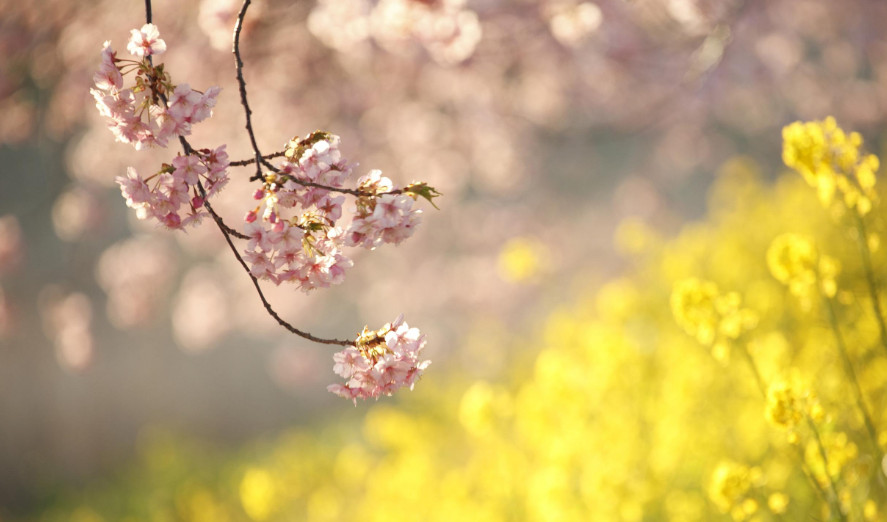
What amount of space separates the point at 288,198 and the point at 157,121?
37 cm

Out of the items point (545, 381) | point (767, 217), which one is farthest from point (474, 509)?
point (767, 217)

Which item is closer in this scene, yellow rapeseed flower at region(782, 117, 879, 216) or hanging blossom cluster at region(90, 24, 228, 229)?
hanging blossom cluster at region(90, 24, 228, 229)

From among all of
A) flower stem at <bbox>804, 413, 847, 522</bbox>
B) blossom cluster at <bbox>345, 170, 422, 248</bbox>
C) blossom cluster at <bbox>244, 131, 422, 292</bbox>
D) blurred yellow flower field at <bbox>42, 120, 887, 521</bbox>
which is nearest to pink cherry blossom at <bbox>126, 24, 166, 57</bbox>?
blossom cluster at <bbox>244, 131, 422, 292</bbox>

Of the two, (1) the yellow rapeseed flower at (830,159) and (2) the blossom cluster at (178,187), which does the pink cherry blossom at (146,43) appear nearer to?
(2) the blossom cluster at (178,187)

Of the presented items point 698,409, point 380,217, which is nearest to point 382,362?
point 380,217

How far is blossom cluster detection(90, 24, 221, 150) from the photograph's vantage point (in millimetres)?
1503

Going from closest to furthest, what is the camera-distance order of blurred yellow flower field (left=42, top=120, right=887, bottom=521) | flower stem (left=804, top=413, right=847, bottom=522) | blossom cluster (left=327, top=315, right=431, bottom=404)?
flower stem (left=804, top=413, right=847, bottom=522)
blossom cluster (left=327, top=315, right=431, bottom=404)
blurred yellow flower field (left=42, top=120, right=887, bottom=521)

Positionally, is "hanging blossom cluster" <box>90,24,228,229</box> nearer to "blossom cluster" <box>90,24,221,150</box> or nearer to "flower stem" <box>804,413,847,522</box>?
"blossom cluster" <box>90,24,221,150</box>

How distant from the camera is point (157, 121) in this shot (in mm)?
1551

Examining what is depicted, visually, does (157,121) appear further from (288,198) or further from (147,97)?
(288,198)

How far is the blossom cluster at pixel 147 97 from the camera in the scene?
150 centimetres

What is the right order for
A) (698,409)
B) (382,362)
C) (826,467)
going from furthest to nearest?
(698,409) → (382,362) → (826,467)

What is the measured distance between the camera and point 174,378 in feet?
34.3

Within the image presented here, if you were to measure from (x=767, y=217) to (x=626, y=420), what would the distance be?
2.61 metres
